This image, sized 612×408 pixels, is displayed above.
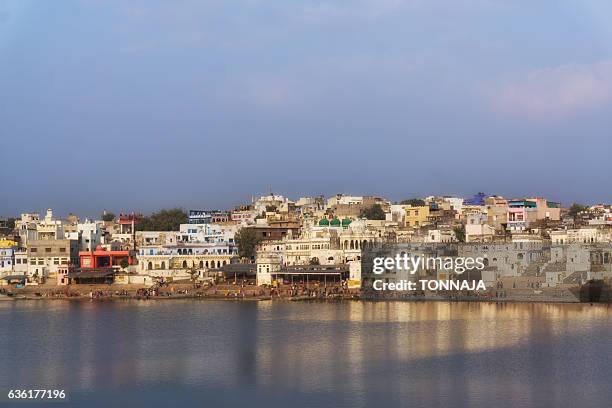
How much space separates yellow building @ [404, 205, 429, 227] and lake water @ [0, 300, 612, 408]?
17.1 meters

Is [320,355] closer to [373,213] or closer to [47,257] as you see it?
[47,257]

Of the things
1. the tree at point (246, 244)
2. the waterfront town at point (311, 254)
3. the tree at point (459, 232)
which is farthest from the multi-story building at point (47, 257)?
the tree at point (459, 232)

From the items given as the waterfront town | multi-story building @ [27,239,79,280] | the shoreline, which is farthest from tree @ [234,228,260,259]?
multi-story building @ [27,239,79,280]

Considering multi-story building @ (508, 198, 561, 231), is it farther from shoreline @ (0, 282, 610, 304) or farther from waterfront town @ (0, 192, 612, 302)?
shoreline @ (0, 282, 610, 304)

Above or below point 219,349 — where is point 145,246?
above

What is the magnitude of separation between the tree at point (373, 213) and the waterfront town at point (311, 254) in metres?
0.12

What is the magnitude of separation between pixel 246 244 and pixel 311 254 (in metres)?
4.17

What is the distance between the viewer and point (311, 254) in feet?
157

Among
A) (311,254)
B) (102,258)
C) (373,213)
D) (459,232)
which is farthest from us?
(373,213)

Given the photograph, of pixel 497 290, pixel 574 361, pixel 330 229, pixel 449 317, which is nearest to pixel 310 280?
pixel 330 229

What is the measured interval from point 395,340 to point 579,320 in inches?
271

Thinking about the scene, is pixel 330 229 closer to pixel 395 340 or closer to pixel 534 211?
pixel 534 211

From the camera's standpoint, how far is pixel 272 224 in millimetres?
56875

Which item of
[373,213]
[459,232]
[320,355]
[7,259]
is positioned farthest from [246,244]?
[320,355]
